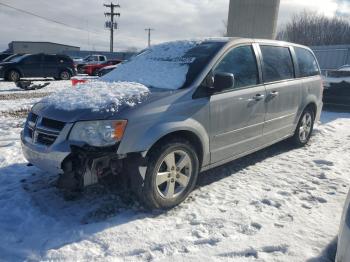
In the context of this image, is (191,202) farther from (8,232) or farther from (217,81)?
(8,232)

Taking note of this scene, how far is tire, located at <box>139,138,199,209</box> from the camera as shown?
3.28m

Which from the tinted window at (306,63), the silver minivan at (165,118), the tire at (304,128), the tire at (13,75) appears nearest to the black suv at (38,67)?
the tire at (13,75)

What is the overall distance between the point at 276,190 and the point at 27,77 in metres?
17.6

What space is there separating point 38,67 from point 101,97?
17421 mm

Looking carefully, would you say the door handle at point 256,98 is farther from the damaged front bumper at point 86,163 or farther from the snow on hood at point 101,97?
the damaged front bumper at point 86,163

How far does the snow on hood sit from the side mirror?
76 centimetres

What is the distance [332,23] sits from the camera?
53406mm

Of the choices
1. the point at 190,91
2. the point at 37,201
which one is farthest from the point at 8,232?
the point at 190,91

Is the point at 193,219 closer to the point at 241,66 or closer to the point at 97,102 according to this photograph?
the point at 97,102

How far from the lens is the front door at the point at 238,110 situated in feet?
12.7

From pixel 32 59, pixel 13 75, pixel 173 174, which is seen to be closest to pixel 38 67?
pixel 32 59

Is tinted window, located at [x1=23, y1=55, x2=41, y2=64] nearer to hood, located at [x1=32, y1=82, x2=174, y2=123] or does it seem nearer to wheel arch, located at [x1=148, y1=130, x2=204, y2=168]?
hood, located at [x1=32, y1=82, x2=174, y2=123]

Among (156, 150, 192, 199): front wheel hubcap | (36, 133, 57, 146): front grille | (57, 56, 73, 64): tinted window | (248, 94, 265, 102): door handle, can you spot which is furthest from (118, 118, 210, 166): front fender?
(57, 56, 73, 64): tinted window

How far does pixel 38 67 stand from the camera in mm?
18969
